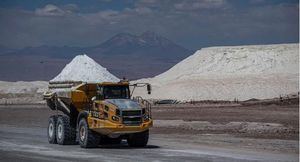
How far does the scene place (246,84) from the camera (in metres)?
93.4

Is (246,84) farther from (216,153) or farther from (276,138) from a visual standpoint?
(216,153)

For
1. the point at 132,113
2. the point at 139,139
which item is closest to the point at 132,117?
the point at 132,113

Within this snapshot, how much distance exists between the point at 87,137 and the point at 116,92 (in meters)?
1.95

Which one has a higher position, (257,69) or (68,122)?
(257,69)

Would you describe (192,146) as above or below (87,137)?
below

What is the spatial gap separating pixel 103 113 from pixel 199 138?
780 centimetres

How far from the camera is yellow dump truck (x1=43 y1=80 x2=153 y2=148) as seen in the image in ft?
76.6

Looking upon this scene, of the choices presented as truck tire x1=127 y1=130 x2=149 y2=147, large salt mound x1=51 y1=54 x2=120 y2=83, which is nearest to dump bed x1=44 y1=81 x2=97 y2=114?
truck tire x1=127 y1=130 x2=149 y2=147

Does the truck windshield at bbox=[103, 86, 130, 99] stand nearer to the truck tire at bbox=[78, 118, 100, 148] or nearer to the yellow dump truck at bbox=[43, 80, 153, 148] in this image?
the yellow dump truck at bbox=[43, 80, 153, 148]

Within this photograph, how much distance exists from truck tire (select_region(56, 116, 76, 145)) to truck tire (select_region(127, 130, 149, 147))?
224 cm

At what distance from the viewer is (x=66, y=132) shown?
25547 mm

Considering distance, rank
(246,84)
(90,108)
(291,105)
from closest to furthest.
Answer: (90,108)
(291,105)
(246,84)

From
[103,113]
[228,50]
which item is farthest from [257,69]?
[103,113]

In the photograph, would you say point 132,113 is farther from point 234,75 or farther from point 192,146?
point 234,75
